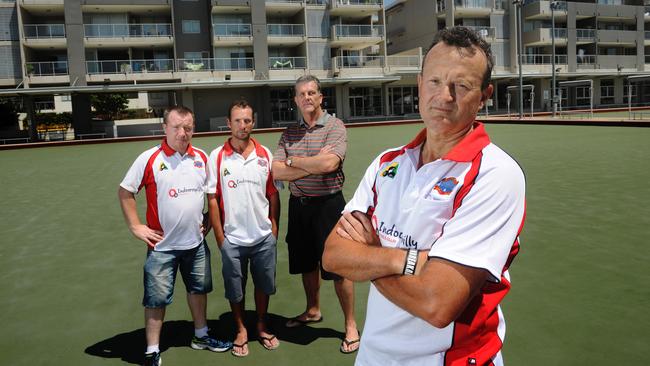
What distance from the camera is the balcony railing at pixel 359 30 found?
1663 inches

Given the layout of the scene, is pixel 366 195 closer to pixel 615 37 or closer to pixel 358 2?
pixel 358 2

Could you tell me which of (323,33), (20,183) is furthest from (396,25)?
(20,183)

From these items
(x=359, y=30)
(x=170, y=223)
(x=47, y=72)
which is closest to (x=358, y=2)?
(x=359, y=30)

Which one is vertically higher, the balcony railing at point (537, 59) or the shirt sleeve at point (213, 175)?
the balcony railing at point (537, 59)

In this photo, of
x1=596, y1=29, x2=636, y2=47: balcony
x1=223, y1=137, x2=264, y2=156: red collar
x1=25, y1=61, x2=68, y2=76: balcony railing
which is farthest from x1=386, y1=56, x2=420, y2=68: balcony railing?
x1=223, y1=137, x2=264, y2=156: red collar

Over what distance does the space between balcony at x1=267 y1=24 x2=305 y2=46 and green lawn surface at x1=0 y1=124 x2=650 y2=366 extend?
109ft

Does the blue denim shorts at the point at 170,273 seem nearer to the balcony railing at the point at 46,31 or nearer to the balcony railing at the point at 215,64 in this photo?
the balcony railing at the point at 215,64

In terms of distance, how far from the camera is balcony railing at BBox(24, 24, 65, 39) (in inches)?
1468

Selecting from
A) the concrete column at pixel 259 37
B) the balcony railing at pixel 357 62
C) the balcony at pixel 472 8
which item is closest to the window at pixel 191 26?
the concrete column at pixel 259 37

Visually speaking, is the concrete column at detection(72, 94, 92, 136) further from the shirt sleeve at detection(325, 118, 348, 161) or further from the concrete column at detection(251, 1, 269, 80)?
the shirt sleeve at detection(325, 118, 348, 161)

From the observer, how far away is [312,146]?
3.99 meters

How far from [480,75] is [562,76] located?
174 ft

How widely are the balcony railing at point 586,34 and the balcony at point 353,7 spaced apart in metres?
20.9

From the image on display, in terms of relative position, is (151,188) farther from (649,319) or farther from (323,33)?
(323,33)
